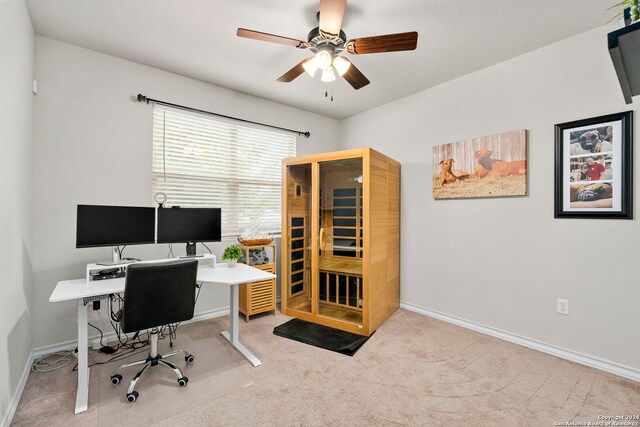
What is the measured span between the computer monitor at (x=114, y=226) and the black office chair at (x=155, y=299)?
0.71 m

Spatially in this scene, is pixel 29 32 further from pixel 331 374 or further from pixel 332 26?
pixel 331 374

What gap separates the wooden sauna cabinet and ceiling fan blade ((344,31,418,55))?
1.03m

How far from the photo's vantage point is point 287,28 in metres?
2.33

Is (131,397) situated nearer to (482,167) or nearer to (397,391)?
(397,391)

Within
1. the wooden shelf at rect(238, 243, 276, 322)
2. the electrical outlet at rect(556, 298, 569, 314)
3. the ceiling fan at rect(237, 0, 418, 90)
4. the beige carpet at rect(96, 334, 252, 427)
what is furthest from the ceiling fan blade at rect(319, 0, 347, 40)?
the electrical outlet at rect(556, 298, 569, 314)

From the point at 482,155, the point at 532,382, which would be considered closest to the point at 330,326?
the point at 532,382

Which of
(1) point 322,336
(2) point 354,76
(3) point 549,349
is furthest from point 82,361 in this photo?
(3) point 549,349

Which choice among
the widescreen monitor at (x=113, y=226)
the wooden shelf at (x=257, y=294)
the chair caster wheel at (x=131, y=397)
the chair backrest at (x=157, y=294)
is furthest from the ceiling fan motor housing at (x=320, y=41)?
the chair caster wheel at (x=131, y=397)

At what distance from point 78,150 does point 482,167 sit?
387 cm

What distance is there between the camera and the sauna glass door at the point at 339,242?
3143 millimetres

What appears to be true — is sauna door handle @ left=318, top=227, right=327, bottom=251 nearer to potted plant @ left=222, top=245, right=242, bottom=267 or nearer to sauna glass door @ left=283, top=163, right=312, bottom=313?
sauna glass door @ left=283, top=163, right=312, bottom=313

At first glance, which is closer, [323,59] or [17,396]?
[17,396]

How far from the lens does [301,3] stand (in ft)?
6.69

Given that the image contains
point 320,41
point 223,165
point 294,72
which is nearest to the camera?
point 320,41
